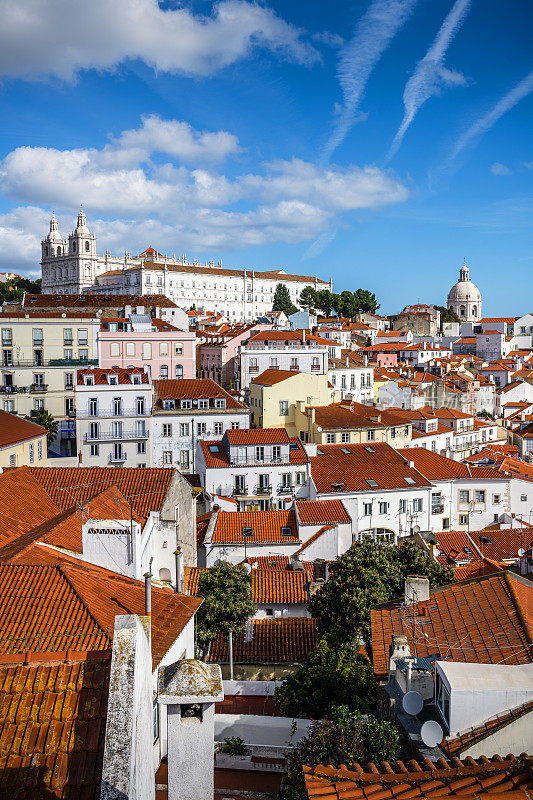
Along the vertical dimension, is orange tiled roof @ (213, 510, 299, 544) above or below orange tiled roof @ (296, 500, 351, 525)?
below

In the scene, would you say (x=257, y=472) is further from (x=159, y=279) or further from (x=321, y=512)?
(x=159, y=279)

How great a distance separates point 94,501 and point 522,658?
32.7 feet

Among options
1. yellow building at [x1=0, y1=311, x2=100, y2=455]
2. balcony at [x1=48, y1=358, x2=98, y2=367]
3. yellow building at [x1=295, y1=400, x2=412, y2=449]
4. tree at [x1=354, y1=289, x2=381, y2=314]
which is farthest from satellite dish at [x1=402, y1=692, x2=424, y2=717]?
tree at [x1=354, y1=289, x2=381, y2=314]

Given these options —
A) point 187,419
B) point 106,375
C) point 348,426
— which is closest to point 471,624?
point 187,419

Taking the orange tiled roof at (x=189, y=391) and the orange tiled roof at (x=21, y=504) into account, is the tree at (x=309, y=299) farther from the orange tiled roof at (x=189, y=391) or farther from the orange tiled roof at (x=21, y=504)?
the orange tiled roof at (x=21, y=504)

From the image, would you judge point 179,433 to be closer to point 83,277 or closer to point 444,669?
point 444,669

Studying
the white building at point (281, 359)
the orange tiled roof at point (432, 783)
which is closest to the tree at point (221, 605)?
the orange tiled roof at point (432, 783)

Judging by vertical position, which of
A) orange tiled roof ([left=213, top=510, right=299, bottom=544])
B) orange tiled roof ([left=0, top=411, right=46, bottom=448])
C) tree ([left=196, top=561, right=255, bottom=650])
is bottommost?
orange tiled roof ([left=213, top=510, right=299, bottom=544])

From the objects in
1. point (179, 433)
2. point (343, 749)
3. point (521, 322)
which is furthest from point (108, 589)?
point (521, 322)

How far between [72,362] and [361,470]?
24.9 meters

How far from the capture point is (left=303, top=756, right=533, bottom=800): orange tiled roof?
16.4ft

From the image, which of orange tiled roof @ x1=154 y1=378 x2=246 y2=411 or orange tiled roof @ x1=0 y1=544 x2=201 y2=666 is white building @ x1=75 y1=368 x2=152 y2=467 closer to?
orange tiled roof @ x1=154 y1=378 x2=246 y2=411

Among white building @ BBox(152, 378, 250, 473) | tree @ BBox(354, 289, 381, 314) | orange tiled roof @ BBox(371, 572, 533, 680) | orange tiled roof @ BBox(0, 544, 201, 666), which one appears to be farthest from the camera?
tree @ BBox(354, 289, 381, 314)

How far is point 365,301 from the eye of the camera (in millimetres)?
125062
